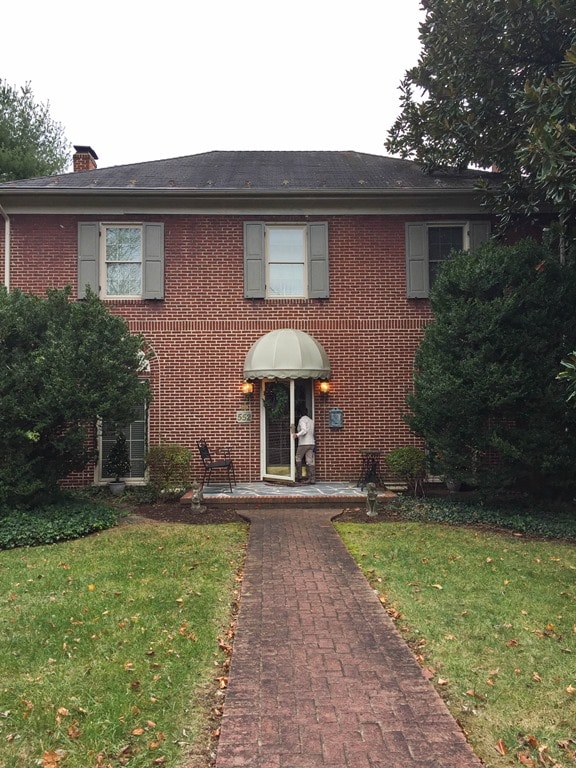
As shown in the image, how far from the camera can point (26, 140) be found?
25391mm

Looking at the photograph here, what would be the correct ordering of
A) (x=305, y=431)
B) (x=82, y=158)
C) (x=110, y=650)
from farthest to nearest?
(x=82, y=158) < (x=305, y=431) < (x=110, y=650)

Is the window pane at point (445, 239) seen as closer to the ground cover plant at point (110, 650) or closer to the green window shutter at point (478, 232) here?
the green window shutter at point (478, 232)

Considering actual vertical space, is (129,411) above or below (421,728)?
above

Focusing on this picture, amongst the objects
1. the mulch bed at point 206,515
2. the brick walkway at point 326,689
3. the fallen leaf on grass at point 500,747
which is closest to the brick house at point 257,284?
the mulch bed at point 206,515

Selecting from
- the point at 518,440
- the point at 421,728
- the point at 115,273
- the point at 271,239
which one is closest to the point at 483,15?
the point at 271,239

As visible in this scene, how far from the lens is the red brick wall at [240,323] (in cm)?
1238

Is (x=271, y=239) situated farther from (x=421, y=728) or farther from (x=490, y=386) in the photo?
(x=421, y=728)

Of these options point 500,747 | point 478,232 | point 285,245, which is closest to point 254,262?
point 285,245

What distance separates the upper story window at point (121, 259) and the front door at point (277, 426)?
3461 mm

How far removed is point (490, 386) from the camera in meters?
9.44

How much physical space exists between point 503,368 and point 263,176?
785 centimetres

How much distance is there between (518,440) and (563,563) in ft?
9.92

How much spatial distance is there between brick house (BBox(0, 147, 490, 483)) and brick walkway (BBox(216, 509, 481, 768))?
6406mm

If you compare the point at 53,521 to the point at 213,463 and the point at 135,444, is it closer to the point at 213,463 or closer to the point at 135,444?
the point at 213,463
